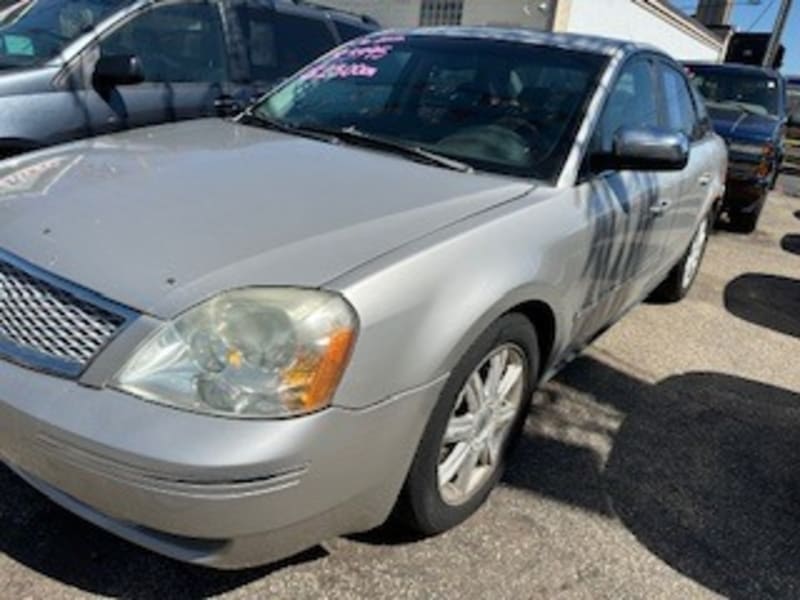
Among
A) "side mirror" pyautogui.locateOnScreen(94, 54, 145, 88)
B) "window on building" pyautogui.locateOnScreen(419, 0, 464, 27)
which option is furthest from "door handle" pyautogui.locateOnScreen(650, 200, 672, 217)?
"window on building" pyautogui.locateOnScreen(419, 0, 464, 27)

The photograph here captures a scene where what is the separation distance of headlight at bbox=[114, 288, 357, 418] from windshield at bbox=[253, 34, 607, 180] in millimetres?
1153

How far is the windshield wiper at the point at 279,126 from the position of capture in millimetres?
2888

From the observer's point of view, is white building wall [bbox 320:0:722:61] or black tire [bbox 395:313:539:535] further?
white building wall [bbox 320:0:722:61]

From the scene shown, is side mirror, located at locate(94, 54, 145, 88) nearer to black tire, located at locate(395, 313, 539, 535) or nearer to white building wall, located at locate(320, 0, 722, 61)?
black tire, located at locate(395, 313, 539, 535)

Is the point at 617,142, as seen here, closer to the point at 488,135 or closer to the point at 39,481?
the point at 488,135

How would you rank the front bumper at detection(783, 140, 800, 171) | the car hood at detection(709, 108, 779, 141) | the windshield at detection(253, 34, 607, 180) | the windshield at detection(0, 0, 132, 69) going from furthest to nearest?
the front bumper at detection(783, 140, 800, 171), the car hood at detection(709, 108, 779, 141), the windshield at detection(0, 0, 132, 69), the windshield at detection(253, 34, 607, 180)

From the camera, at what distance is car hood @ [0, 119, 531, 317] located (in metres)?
1.78

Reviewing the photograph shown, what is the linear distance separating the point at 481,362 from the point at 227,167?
1.09 metres

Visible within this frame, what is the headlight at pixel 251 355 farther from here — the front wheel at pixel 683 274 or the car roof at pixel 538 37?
the front wheel at pixel 683 274

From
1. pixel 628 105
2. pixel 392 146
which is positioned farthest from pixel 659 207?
pixel 392 146

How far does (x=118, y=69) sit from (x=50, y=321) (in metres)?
2.80

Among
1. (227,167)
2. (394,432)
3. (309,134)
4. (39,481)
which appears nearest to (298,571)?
(394,432)

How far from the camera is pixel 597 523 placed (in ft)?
8.31

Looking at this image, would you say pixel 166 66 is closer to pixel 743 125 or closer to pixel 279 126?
pixel 279 126
